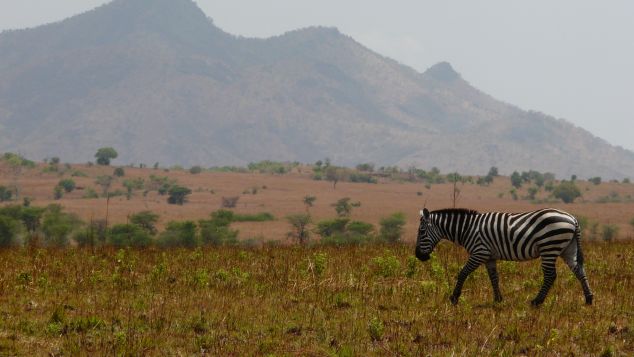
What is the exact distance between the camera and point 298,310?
11727 millimetres

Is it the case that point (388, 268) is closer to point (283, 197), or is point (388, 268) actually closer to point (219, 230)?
point (219, 230)

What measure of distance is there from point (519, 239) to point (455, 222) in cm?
131

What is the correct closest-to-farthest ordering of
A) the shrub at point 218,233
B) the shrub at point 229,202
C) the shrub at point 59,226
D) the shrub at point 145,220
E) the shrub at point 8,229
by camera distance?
the shrub at point 8,229, the shrub at point 218,233, the shrub at point 59,226, the shrub at point 145,220, the shrub at point 229,202

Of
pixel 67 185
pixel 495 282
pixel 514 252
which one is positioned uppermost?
pixel 514 252

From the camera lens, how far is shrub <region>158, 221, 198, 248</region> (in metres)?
59.5

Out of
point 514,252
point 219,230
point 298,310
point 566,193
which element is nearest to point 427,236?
point 514,252

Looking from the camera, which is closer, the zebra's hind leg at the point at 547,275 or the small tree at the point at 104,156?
the zebra's hind leg at the point at 547,275

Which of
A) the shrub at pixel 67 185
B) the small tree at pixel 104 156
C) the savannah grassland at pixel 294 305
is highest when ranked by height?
the small tree at pixel 104 156

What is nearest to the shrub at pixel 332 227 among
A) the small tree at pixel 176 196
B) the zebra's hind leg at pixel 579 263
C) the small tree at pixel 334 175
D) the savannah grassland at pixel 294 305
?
the small tree at pixel 176 196

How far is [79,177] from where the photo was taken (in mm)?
142250

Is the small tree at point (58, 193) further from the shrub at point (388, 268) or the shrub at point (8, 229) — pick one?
the shrub at point (388, 268)

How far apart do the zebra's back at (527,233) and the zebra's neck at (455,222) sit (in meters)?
0.26

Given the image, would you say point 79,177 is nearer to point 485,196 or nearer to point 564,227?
point 485,196

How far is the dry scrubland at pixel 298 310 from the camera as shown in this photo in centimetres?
959
